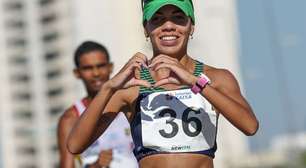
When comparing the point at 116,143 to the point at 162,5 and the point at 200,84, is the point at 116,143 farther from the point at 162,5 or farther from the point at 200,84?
the point at 200,84

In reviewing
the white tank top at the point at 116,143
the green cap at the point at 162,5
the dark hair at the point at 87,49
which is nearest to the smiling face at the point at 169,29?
the green cap at the point at 162,5

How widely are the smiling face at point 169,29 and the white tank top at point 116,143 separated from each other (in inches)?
130

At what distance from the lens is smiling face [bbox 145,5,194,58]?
6094 millimetres

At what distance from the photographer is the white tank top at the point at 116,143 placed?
30.9 feet

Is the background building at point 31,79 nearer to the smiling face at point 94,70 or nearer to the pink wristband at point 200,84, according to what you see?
the smiling face at point 94,70

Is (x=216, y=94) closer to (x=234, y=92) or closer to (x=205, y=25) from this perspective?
(x=234, y=92)

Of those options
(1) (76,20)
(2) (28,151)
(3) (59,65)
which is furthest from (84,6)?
(2) (28,151)

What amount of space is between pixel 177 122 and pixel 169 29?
20.5 inches

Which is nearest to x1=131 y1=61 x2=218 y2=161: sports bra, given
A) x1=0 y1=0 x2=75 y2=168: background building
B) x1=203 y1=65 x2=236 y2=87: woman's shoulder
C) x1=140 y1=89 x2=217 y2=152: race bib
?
x1=140 y1=89 x2=217 y2=152: race bib

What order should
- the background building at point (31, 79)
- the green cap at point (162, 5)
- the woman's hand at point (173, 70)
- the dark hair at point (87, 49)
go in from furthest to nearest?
1. the background building at point (31, 79)
2. the dark hair at point (87, 49)
3. the green cap at point (162, 5)
4. the woman's hand at point (173, 70)

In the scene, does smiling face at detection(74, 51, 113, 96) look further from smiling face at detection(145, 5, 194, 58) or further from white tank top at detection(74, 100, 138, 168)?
smiling face at detection(145, 5, 194, 58)

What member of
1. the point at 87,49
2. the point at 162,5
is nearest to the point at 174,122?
the point at 162,5

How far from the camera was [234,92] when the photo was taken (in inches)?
245

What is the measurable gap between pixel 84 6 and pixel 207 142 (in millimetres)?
108969
